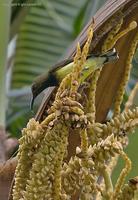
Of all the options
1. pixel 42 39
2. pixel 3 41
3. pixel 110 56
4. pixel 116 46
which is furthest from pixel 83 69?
pixel 42 39

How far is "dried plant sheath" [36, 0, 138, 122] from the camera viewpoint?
627 millimetres

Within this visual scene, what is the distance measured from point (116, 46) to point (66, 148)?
0.64ft

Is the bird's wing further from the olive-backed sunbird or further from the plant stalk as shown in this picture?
the plant stalk

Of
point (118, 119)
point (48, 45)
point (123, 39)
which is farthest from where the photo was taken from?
point (48, 45)

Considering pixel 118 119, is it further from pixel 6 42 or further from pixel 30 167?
pixel 6 42

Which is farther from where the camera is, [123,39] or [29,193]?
[123,39]

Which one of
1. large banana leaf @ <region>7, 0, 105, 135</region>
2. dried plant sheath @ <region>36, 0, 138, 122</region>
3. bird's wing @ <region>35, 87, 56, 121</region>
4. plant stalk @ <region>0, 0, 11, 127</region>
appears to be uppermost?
large banana leaf @ <region>7, 0, 105, 135</region>

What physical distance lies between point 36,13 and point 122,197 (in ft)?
6.27

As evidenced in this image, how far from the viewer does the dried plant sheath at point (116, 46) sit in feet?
2.06

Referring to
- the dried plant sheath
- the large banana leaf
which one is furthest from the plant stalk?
the large banana leaf

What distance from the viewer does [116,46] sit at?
714 mm

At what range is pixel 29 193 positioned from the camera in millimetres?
565

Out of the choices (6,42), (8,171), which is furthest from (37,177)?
(6,42)

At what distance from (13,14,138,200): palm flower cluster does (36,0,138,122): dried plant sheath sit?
0.26 feet
